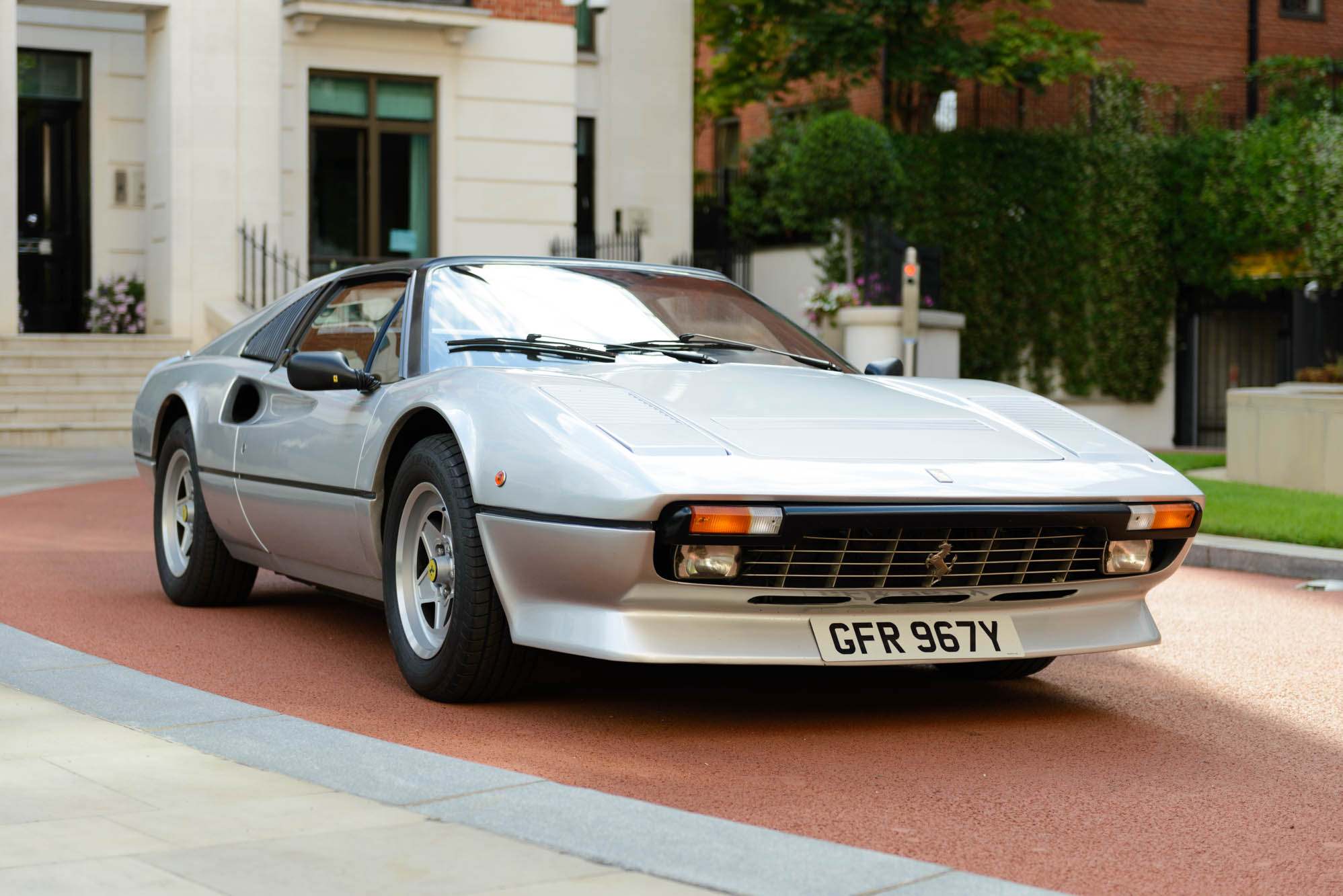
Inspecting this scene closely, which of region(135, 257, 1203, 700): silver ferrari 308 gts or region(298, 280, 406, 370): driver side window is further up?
region(298, 280, 406, 370): driver side window

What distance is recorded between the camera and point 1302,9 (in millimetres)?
30922

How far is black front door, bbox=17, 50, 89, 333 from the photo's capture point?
2086 centimetres

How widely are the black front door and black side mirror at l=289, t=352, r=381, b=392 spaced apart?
17.0 m

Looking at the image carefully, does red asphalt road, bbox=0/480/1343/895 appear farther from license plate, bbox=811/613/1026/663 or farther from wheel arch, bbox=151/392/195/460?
wheel arch, bbox=151/392/195/460

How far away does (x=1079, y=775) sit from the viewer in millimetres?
4211

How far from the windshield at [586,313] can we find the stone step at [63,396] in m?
12.9

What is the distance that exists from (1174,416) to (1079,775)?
23196 millimetres

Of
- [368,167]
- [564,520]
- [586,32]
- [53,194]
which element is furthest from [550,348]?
[586,32]

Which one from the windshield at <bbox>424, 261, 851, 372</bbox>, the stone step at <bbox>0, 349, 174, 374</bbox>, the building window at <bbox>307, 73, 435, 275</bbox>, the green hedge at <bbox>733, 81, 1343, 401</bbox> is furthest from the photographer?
the green hedge at <bbox>733, 81, 1343, 401</bbox>

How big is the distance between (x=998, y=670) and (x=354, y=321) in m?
2.56

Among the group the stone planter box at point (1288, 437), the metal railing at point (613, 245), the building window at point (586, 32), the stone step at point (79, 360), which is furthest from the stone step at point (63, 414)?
the stone planter box at point (1288, 437)

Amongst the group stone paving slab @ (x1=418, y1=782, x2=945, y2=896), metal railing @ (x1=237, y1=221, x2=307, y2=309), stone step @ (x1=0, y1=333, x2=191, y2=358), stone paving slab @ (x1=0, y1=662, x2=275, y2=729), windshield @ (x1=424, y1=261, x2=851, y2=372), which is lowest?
stone paving slab @ (x1=0, y1=662, x2=275, y2=729)

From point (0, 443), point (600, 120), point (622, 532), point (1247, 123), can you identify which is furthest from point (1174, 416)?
point (622, 532)

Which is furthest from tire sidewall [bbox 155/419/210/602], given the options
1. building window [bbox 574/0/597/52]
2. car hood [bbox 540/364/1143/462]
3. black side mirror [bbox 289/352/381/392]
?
building window [bbox 574/0/597/52]
